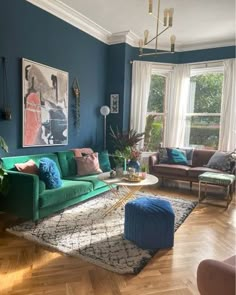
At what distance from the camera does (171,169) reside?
4941mm

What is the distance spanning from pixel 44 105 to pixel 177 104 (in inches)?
122

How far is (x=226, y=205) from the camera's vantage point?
Result: 411 cm

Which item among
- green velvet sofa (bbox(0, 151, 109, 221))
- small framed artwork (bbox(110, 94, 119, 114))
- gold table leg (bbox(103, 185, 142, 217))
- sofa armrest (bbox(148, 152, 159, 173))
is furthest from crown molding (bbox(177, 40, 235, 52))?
green velvet sofa (bbox(0, 151, 109, 221))

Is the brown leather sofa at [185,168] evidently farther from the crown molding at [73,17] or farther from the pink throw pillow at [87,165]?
the crown molding at [73,17]

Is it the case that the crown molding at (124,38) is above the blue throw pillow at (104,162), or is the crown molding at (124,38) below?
above

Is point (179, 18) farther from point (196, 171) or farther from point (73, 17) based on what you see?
point (196, 171)

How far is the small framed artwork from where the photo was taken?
216 inches

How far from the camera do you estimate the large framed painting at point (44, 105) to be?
3.63m

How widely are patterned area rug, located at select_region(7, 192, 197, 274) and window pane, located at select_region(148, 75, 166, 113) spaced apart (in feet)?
9.55

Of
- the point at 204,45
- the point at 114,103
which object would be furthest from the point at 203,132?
the point at 114,103

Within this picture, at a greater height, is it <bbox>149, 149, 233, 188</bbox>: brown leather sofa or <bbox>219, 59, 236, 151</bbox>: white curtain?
<bbox>219, 59, 236, 151</bbox>: white curtain

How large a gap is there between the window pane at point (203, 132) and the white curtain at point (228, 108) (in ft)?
0.78

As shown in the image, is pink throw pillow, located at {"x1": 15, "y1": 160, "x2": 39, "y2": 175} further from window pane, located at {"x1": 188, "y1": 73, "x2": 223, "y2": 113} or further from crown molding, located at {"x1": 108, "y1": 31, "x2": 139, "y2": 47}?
window pane, located at {"x1": 188, "y1": 73, "x2": 223, "y2": 113}

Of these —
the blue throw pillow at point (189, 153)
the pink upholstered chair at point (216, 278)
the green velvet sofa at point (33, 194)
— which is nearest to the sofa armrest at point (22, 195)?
the green velvet sofa at point (33, 194)
